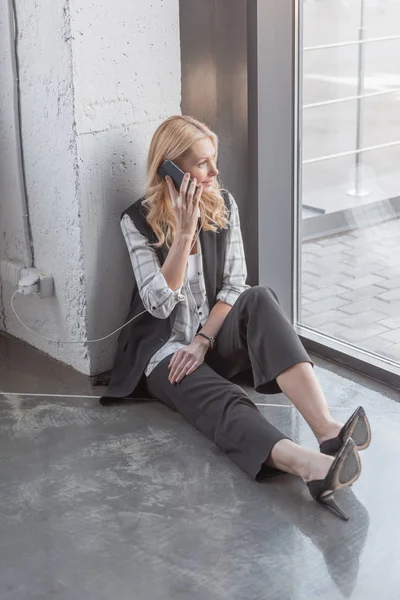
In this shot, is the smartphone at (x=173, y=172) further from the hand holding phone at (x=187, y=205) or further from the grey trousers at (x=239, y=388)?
the grey trousers at (x=239, y=388)

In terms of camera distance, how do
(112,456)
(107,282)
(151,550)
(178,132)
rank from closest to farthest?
1. (151,550)
2. (112,456)
3. (178,132)
4. (107,282)

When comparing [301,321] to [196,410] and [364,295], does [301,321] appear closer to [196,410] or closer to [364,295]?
[364,295]

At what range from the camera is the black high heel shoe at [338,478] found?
7.80ft

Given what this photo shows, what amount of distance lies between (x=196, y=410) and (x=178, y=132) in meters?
0.87

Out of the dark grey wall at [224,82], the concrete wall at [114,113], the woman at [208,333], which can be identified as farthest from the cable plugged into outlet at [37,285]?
the dark grey wall at [224,82]

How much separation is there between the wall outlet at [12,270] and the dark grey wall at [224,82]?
803 millimetres

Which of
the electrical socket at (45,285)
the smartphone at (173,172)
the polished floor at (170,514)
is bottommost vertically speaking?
the polished floor at (170,514)

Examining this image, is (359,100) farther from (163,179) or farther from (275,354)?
(275,354)

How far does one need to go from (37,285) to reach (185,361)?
0.71 meters

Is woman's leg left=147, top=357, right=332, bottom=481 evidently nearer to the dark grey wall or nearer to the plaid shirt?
the plaid shirt

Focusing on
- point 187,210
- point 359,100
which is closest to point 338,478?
point 187,210

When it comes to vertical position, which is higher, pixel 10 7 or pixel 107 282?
pixel 10 7

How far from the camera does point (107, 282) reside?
10.4 feet

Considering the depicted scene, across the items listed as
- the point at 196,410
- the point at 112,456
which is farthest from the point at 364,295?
the point at 112,456
